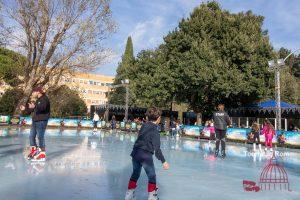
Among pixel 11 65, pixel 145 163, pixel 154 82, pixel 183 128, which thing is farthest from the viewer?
pixel 154 82

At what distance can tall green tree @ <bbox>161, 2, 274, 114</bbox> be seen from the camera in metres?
32.8

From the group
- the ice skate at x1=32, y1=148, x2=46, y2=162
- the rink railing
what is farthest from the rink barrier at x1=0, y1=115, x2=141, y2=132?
the ice skate at x1=32, y1=148, x2=46, y2=162

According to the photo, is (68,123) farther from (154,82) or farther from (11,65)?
(154,82)

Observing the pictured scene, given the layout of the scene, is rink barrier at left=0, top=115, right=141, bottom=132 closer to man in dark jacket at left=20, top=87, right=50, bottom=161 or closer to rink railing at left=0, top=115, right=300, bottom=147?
rink railing at left=0, top=115, right=300, bottom=147

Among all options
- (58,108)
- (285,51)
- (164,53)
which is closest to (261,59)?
(164,53)

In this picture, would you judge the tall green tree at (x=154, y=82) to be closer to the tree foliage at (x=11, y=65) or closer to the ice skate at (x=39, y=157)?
the tree foliage at (x=11, y=65)

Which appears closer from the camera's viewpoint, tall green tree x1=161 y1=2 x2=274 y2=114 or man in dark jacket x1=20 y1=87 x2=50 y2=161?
man in dark jacket x1=20 y1=87 x2=50 y2=161

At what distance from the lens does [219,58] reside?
33906 millimetres

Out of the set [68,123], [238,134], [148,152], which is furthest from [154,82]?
[148,152]

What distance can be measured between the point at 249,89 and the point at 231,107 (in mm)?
4403

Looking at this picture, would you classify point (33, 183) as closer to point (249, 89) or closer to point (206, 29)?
point (249, 89)

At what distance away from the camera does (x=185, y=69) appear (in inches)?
1337

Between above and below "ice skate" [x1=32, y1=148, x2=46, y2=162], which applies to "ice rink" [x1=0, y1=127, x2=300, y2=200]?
below

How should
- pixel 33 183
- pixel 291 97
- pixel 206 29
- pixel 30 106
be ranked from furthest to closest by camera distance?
pixel 291 97
pixel 206 29
pixel 30 106
pixel 33 183
